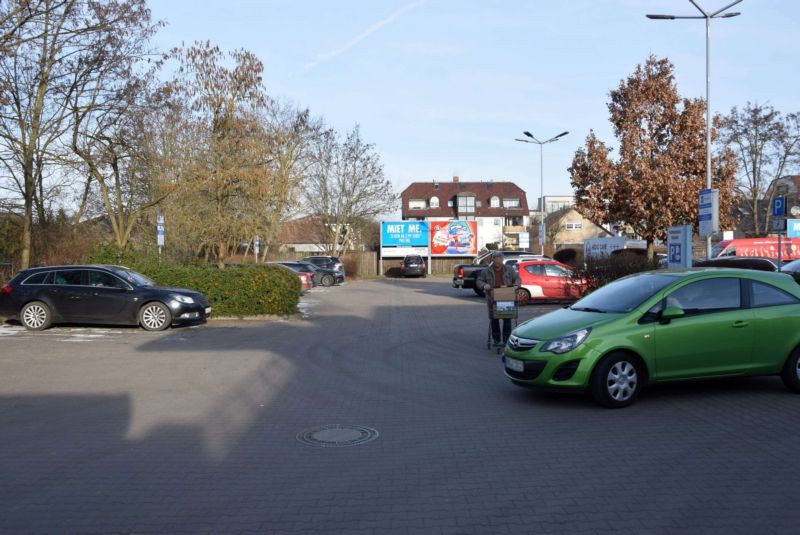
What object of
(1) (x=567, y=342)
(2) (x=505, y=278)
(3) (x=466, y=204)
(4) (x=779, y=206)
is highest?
(3) (x=466, y=204)

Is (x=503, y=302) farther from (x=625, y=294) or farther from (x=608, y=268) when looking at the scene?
(x=608, y=268)

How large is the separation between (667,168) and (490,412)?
20490 mm

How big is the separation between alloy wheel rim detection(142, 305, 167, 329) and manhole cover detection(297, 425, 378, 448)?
1014cm

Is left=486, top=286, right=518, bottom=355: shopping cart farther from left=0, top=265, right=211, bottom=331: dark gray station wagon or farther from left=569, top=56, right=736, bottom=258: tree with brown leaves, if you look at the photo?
left=569, top=56, right=736, bottom=258: tree with brown leaves

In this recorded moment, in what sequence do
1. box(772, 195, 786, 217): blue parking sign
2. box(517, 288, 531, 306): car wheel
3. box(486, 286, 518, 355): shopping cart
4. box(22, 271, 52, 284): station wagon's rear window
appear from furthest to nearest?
box(517, 288, 531, 306): car wheel
box(772, 195, 786, 217): blue parking sign
box(22, 271, 52, 284): station wagon's rear window
box(486, 286, 518, 355): shopping cart

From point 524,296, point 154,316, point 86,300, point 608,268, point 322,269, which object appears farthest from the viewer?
point 322,269

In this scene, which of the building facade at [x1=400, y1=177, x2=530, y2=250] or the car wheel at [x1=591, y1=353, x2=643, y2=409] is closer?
the car wheel at [x1=591, y1=353, x2=643, y2=409]

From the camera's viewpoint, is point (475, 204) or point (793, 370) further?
point (475, 204)

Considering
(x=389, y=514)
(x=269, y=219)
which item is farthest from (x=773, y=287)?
(x=269, y=219)

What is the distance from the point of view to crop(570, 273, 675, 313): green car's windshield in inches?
331

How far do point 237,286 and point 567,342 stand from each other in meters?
12.8

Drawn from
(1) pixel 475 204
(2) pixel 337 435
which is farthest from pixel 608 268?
(1) pixel 475 204

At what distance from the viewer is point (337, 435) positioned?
7.03 meters

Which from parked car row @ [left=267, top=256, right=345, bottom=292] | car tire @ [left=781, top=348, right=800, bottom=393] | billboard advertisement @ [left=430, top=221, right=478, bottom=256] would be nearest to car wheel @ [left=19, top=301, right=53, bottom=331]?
car tire @ [left=781, top=348, right=800, bottom=393]
